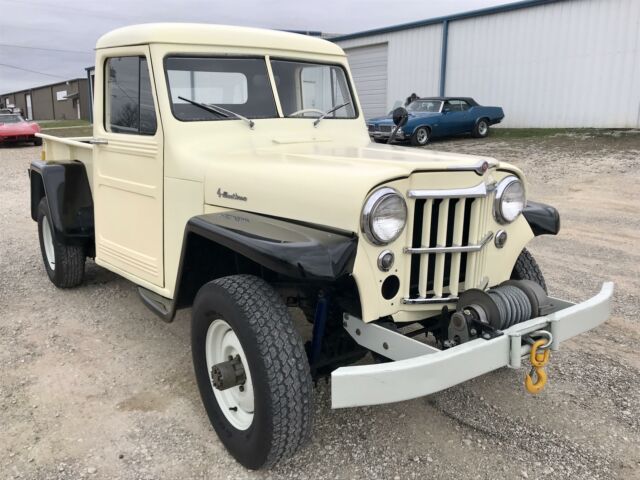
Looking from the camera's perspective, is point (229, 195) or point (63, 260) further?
point (63, 260)

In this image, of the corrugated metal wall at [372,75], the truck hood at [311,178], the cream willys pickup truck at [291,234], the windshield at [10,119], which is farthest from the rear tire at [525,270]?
the windshield at [10,119]

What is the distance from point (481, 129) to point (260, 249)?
16577 mm

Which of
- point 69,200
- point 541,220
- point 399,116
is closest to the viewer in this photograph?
point 541,220

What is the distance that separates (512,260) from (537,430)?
0.88 metres

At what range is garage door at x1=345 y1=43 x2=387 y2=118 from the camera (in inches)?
897

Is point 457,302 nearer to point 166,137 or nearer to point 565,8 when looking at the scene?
point 166,137

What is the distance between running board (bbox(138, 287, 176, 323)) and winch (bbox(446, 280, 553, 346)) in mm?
1556

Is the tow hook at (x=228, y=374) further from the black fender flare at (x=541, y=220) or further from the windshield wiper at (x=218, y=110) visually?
the black fender flare at (x=541, y=220)

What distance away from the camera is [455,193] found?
8.38 feet

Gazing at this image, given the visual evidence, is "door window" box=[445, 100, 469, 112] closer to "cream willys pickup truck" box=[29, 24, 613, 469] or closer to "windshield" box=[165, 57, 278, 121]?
"cream willys pickup truck" box=[29, 24, 613, 469]

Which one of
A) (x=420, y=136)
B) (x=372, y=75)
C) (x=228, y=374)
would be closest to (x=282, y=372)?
(x=228, y=374)

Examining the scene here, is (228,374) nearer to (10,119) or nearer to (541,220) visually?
(541,220)

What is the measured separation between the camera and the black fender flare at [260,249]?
229 centimetres

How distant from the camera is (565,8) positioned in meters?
17.3
